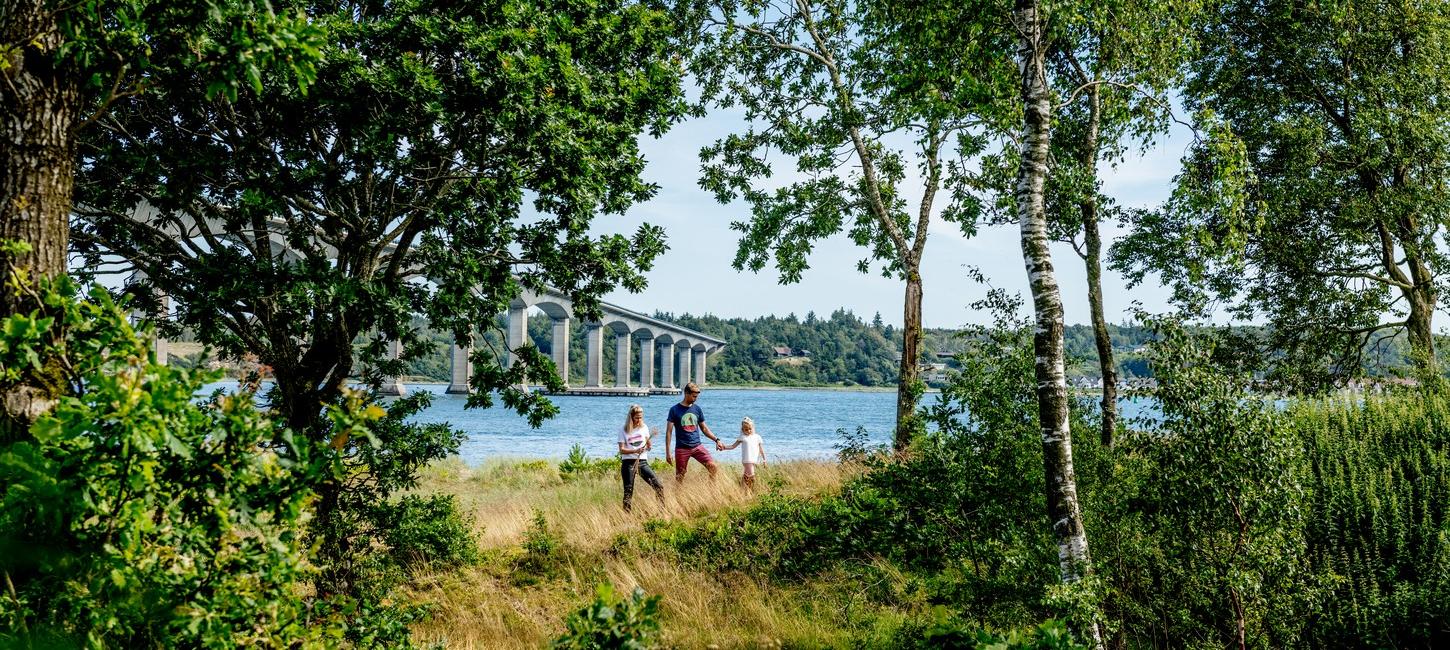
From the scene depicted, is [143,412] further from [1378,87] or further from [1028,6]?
[1378,87]

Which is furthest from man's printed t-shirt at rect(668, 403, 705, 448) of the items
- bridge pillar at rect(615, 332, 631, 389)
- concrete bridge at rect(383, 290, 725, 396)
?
bridge pillar at rect(615, 332, 631, 389)

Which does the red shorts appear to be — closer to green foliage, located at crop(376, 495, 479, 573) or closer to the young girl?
the young girl

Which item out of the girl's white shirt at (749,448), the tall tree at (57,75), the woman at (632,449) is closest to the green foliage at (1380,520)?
the tall tree at (57,75)

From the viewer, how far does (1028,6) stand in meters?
6.39

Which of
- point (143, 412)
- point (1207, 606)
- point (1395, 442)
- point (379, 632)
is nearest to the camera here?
point (143, 412)

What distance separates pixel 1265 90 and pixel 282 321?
1884 centimetres

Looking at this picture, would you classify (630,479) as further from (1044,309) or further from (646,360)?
(646,360)

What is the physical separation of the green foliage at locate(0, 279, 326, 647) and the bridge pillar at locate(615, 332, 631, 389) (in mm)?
83169

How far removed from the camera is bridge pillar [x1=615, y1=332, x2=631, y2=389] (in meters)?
87.0

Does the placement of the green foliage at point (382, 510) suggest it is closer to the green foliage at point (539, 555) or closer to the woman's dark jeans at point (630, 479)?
the green foliage at point (539, 555)


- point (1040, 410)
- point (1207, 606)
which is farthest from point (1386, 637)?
point (1040, 410)

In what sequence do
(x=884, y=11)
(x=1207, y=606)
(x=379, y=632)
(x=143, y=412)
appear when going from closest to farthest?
(x=143, y=412)
(x=379, y=632)
(x=1207, y=606)
(x=884, y=11)

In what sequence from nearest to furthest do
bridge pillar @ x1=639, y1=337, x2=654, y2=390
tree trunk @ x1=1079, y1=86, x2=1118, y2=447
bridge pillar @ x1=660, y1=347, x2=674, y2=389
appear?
tree trunk @ x1=1079, y1=86, x2=1118, y2=447
bridge pillar @ x1=639, y1=337, x2=654, y2=390
bridge pillar @ x1=660, y1=347, x2=674, y2=389

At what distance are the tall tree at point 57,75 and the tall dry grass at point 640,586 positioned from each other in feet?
16.0
